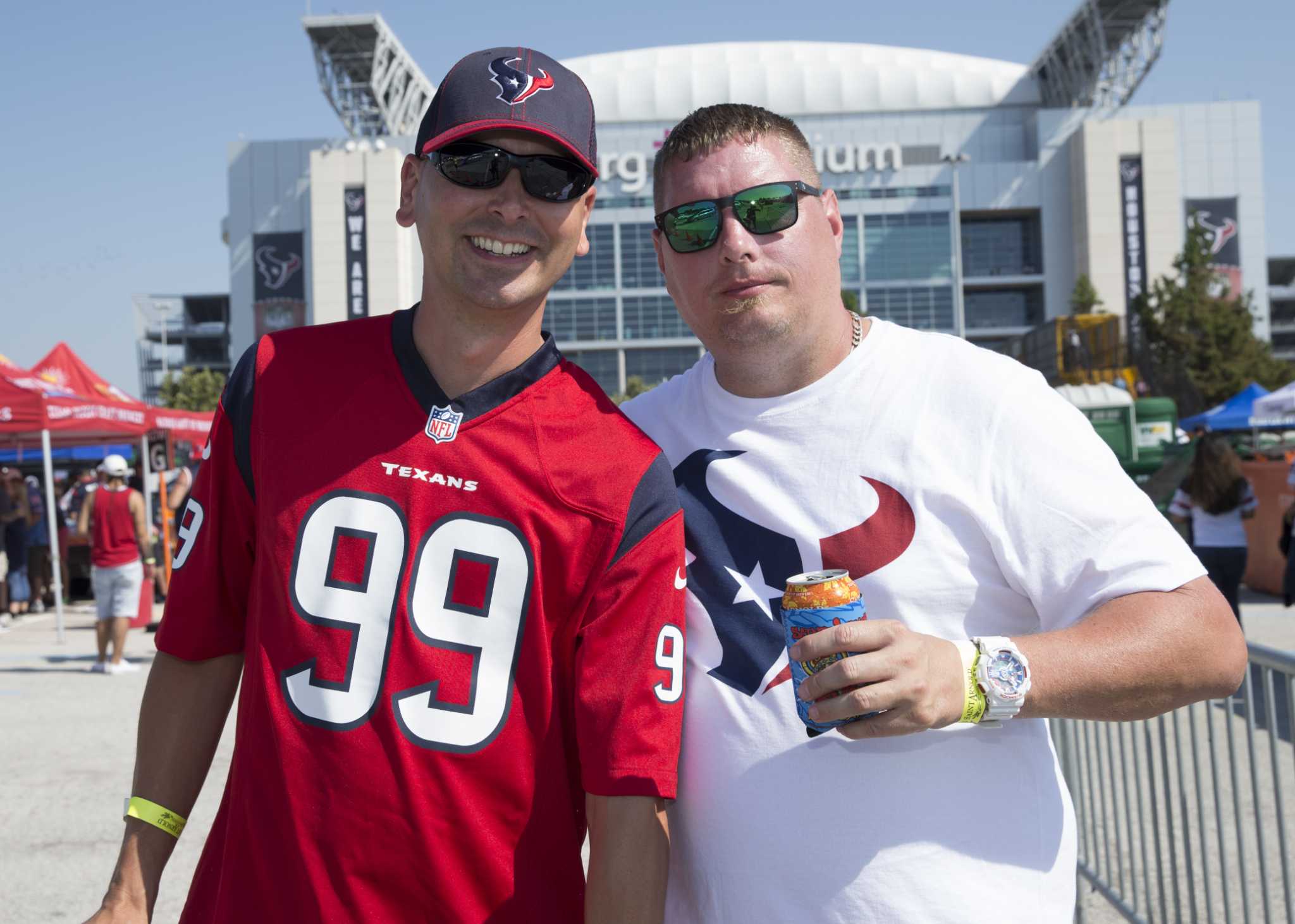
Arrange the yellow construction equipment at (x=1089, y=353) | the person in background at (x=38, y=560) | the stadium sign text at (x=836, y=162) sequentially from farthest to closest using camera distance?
the stadium sign text at (x=836, y=162)
the yellow construction equipment at (x=1089, y=353)
the person in background at (x=38, y=560)

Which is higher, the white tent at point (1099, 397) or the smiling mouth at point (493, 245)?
the white tent at point (1099, 397)

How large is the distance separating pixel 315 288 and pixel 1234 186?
199ft

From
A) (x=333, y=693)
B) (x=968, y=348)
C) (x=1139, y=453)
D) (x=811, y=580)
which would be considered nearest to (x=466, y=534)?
(x=333, y=693)

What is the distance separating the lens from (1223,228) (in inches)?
2662

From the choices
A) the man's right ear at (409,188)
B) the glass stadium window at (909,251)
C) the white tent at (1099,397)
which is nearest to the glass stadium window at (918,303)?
the glass stadium window at (909,251)

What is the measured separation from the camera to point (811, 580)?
1.60 meters

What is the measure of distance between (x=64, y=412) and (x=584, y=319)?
5734cm

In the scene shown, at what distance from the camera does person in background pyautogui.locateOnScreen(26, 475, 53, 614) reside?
14.8 meters

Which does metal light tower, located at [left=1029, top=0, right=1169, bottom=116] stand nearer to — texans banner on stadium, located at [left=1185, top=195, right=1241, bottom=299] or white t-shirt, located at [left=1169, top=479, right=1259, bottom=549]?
texans banner on stadium, located at [left=1185, top=195, right=1241, bottom=299]

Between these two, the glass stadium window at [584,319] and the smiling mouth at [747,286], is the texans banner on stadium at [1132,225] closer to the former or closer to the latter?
the glass stadium window at [584,319]

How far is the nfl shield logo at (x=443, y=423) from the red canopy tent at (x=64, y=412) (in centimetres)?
1069

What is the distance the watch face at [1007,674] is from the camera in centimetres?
161

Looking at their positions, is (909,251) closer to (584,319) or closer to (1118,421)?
(584,319)

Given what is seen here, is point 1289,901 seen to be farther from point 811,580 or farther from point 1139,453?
point 1139,453
